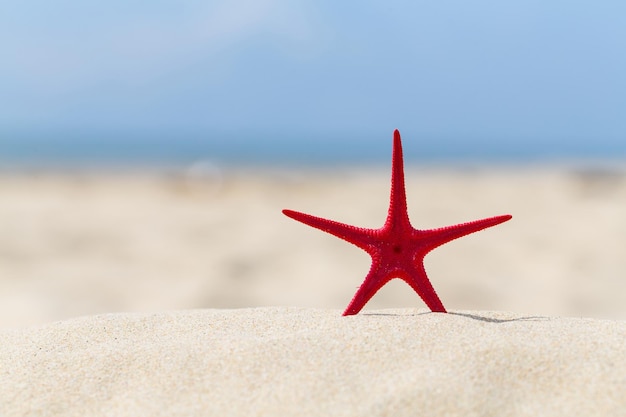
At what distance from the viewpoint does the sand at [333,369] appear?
1.68m

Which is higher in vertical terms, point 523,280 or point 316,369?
point 316,369

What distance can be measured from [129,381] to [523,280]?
186 inches

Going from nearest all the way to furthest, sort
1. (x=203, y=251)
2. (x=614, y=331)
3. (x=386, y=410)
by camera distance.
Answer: (x=386, y=410)
(x=614, y=331)
(x=203, y=251)

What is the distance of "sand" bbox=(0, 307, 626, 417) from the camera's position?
1682mm

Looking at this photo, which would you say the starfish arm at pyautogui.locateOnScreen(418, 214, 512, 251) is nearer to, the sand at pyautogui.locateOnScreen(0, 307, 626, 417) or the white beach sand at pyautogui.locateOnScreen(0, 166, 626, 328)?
the sand at pyautogui.locateOnScreen(0, 307, 626, 417)

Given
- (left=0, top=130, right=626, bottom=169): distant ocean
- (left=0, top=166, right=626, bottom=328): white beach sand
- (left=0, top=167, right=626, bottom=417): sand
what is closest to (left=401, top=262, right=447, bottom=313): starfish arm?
(left=0, top=167, right=626, bottom=417): sand

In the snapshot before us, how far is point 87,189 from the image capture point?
36.5 feet

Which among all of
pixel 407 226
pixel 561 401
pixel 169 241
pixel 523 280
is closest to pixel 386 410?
pixel 561 401

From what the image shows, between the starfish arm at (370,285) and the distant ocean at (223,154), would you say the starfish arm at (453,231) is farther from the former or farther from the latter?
the distant ocean at (223,154)

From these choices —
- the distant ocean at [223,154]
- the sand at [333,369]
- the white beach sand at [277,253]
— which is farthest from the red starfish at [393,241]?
the distant ocean at [223,154]

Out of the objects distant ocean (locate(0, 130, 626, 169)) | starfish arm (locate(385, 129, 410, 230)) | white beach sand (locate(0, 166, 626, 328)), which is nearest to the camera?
starfish arm (locate(385, 129, 410, 230))

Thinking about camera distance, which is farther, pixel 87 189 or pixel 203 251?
pixel 87 189

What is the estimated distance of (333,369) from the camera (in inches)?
72.0

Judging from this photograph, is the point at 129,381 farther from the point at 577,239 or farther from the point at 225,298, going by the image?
the point at 577,239
